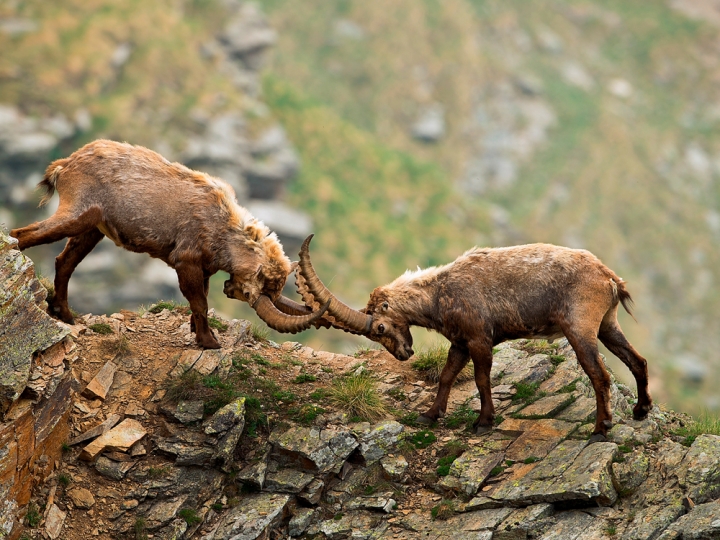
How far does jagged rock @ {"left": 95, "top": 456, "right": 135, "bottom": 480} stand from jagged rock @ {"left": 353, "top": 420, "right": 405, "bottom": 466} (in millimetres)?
3160

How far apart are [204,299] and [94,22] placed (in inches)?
2458

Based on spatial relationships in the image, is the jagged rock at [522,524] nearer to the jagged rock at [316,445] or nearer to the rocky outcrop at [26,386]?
the jagged rock at [316,445]

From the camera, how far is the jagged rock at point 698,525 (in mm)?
9594

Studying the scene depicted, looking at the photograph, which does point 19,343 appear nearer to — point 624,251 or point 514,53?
point 624,251

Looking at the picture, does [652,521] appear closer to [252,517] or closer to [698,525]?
[698,525]

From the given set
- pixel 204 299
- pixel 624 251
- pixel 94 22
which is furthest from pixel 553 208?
pixel 204 299

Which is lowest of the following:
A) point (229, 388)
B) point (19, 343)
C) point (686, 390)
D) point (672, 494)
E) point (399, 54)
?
point (686, 390)

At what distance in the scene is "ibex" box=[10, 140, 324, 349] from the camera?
42.2ft

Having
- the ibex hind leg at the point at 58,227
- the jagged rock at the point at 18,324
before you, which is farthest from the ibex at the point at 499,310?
the jagged rock at the point at 18,324

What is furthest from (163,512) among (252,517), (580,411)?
(580,411)

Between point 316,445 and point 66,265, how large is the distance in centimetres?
505

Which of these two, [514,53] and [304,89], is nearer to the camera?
[304,89]

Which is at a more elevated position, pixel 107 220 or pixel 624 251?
pixel 107 220

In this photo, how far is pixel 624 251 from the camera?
88.3m
